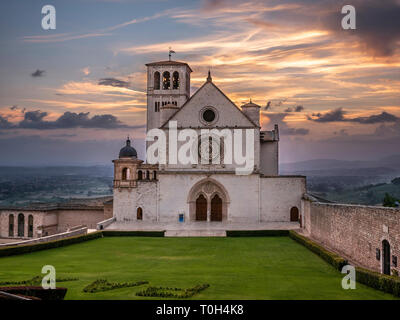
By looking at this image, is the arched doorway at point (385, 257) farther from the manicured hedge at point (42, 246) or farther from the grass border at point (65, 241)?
the manicured hedge at point (42, 246)

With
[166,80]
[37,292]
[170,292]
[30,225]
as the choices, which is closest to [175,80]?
[166,80]

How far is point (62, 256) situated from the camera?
2664 cm

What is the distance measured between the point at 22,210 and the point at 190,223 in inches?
909

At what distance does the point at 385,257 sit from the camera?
63.7 ft

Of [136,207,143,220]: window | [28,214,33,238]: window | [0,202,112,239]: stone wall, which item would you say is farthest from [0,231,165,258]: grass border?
[28,214,33,238]: window

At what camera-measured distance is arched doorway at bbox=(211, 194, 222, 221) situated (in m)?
44.0

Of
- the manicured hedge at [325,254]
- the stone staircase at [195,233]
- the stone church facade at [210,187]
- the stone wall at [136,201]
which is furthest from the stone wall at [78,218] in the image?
the manicured hedge at [325,254]

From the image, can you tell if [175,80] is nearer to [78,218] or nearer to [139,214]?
[139,214]

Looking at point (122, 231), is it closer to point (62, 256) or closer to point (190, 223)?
point (190, 223)

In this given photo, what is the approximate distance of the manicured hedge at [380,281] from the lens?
50.9ft

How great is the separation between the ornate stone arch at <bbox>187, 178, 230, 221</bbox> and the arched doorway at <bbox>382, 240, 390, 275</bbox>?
2448 cm

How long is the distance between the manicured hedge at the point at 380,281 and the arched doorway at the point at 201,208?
26720mm

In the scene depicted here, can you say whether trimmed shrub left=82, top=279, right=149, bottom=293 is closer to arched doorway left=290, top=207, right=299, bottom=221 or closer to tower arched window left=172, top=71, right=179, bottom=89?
arched doorway left=290, top=207, right=299, bottom=221
